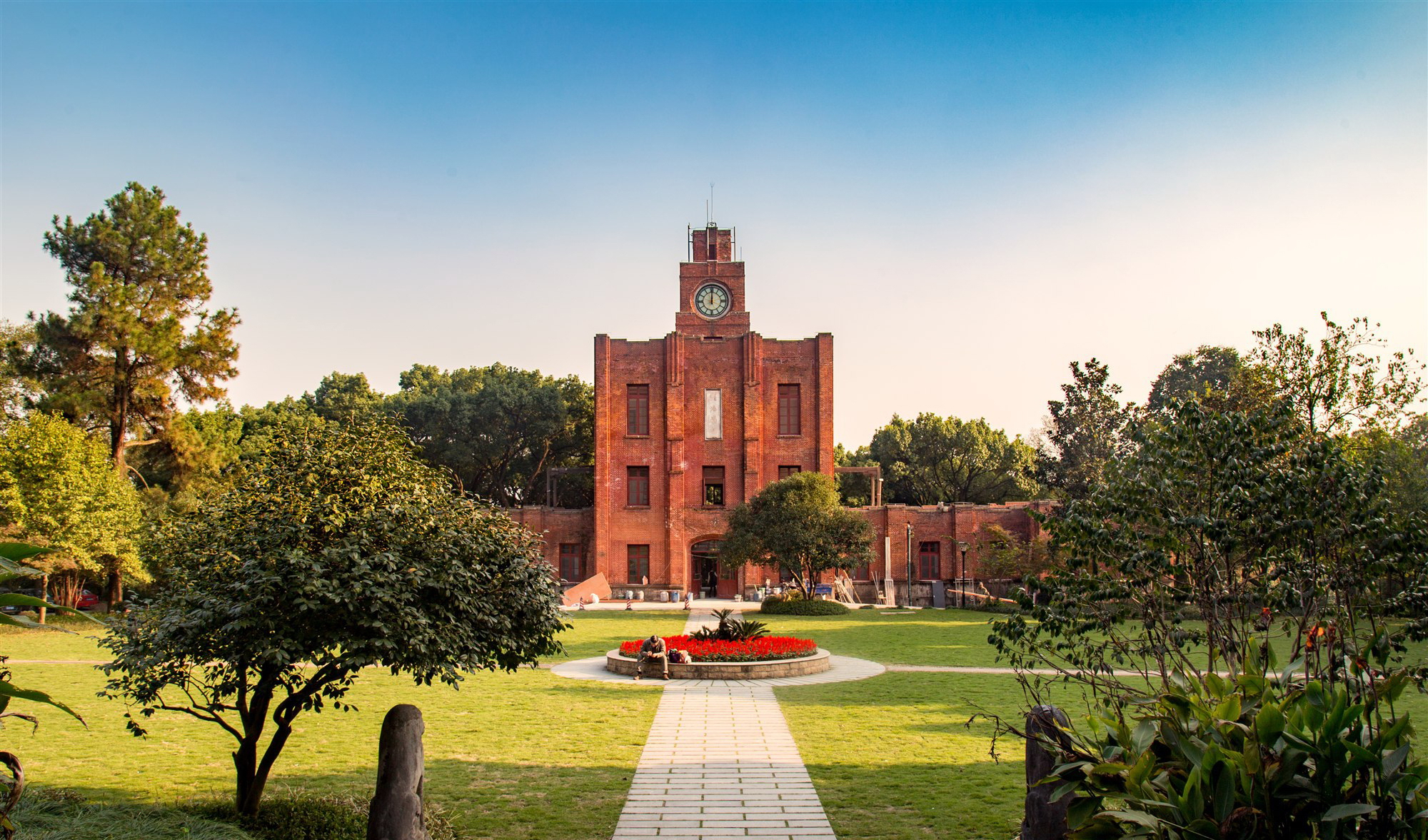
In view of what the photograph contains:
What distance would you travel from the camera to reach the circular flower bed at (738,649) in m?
16.5

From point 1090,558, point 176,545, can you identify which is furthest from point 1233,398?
point 176,545

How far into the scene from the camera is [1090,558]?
7605 millimetres

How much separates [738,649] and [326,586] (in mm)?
11435

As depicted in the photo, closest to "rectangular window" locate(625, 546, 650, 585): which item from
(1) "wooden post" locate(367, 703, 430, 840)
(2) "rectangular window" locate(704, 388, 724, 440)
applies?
(2) "rectangular window" locate(704, 388, 724, 440)

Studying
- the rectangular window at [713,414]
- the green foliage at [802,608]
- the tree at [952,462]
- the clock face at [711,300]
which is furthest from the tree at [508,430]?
the green foliage at [802,608]

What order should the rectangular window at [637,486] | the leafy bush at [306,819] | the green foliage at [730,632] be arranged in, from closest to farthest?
the leafy bush at [306,819] < the green foliage at [730,632] < the rectangular window at [637,486]

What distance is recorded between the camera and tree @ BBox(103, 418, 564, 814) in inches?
246

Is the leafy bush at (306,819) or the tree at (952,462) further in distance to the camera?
the tree at (952,462)

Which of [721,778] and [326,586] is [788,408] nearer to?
[721,778]

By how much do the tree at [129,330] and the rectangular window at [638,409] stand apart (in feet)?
58.6

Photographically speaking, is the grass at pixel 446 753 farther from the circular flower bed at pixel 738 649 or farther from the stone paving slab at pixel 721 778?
the circular flower bed at pixel 738 649

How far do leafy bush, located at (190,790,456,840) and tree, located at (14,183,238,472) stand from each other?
90.8 ft

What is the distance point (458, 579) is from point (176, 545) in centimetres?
204

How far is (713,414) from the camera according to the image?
151 ft
